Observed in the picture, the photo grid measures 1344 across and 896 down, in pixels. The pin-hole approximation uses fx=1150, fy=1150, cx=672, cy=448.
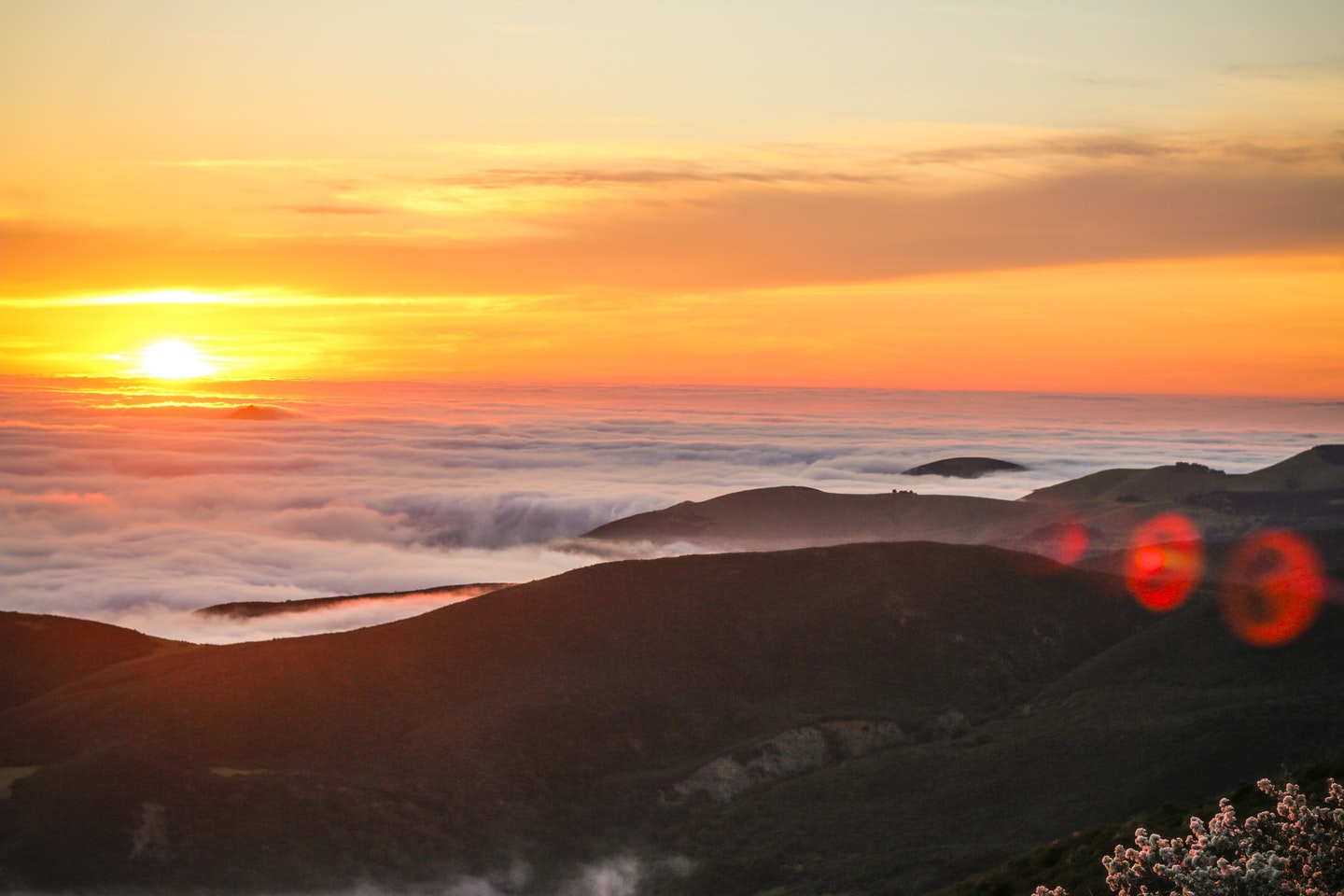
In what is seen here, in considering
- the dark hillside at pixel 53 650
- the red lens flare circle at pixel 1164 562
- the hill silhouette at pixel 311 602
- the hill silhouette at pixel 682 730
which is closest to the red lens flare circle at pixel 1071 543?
the red lens flare circle at pixel 1164 562

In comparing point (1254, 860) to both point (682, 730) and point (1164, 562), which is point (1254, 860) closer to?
point (682, 730)

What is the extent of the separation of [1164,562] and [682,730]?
8616cm

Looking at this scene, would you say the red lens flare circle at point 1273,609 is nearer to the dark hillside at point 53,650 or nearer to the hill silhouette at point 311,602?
the dark hillside at point 53,650

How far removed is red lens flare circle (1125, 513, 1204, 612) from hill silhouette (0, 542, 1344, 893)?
10.3 feet

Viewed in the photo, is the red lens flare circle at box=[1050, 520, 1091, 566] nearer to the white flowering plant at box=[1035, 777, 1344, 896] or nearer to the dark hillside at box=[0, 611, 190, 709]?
the dark hillside at box=[0, 611, 190, 709]

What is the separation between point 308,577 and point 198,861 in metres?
135

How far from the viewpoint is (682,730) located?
6856 centimetres

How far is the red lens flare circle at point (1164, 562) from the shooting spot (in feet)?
295

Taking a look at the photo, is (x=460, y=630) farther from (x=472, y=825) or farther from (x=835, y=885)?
(x=835, y=885)

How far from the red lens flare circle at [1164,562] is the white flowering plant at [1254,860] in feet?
238

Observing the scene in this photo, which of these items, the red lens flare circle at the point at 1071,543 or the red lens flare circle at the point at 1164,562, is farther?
the red lens flare circle at the point at 1071,543

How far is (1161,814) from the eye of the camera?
136 ft

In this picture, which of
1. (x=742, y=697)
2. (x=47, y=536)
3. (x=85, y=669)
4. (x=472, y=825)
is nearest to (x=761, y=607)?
(x=742, y=697)

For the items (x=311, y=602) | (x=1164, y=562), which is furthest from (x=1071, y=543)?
(x=311, y=602)
